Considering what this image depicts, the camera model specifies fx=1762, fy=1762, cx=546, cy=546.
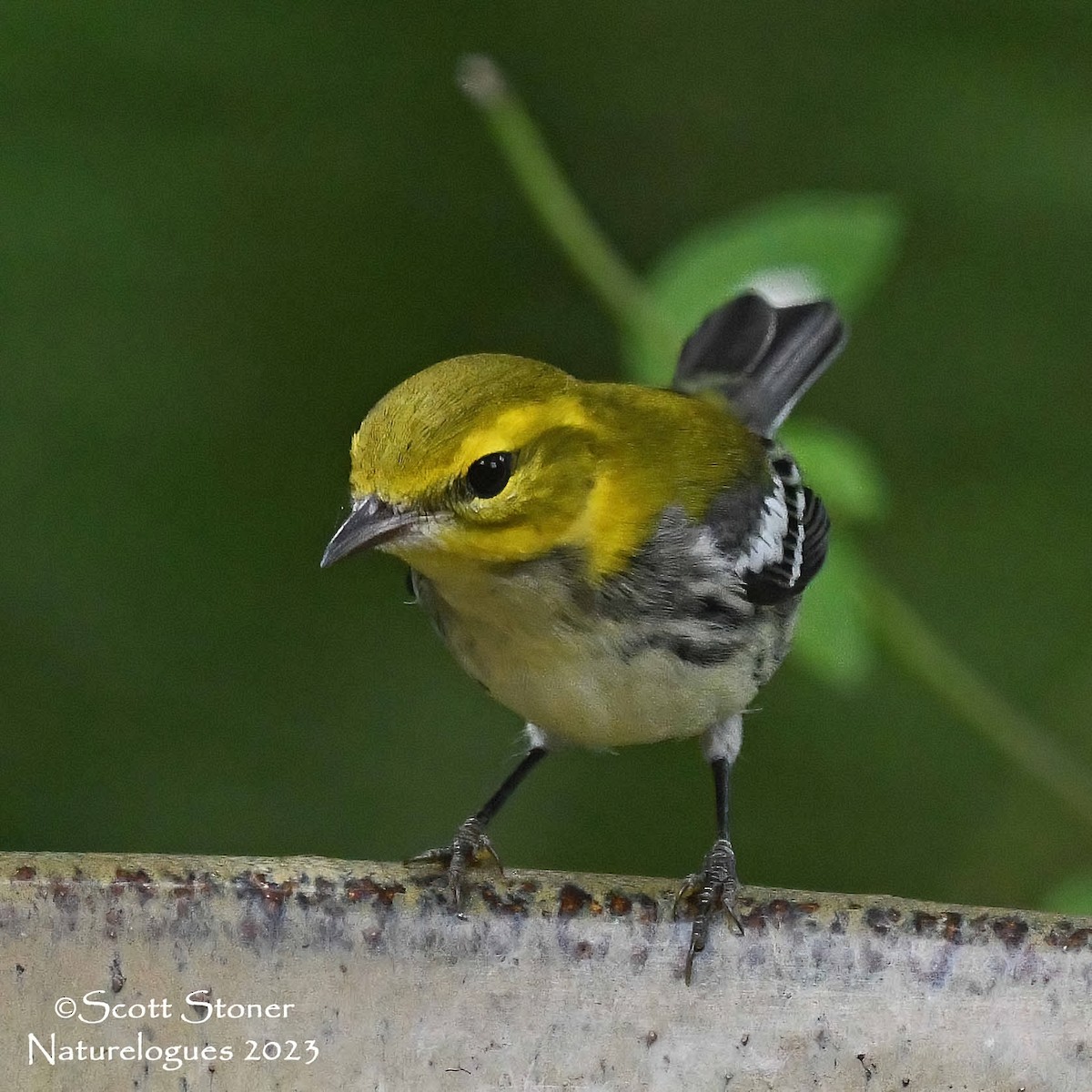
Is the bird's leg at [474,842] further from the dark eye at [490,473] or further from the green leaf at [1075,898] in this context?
the green leaf at [1075,898]

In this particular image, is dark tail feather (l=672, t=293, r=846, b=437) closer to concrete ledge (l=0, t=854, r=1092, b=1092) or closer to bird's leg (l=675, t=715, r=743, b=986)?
bird's leg (l=675, t=715, r=743, b=986)

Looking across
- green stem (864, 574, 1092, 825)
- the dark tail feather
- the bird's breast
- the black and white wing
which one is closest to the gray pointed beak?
the bird's breast

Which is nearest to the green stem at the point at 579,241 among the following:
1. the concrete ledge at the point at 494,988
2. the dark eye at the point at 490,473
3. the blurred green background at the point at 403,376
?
the dark eye at the point at 490,473

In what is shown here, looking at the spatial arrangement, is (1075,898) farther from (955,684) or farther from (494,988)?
(494,988)

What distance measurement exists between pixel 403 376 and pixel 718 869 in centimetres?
193

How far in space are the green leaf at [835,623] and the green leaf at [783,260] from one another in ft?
1.36

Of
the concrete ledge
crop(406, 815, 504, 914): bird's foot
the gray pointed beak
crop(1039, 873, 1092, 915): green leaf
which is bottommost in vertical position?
the concrete ledge

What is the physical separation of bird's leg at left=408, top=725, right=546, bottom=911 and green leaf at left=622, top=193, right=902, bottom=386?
0.63 meters

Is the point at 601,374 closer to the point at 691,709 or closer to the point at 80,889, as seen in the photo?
the point at 691,709

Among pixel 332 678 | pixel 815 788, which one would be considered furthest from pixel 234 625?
pixel 815 788

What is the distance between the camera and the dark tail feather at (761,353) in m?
3.17

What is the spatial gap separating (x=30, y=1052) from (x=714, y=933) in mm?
631

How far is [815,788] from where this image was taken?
4102mm

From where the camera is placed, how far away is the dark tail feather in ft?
10.4
